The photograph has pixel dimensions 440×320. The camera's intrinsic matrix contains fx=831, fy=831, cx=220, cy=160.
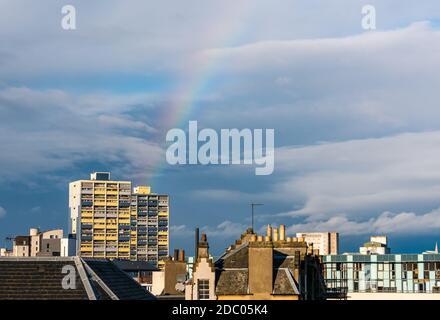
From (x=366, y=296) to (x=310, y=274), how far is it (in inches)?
1612

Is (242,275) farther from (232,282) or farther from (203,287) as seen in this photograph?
(203,287)

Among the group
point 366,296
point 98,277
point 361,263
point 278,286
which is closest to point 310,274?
point 278,286

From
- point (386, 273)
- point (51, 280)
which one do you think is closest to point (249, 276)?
point (51, 280)

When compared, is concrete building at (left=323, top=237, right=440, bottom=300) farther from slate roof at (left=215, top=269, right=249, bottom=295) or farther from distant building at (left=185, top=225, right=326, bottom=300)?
slate roof at (left=215, top=269, right=249, bottom=295)

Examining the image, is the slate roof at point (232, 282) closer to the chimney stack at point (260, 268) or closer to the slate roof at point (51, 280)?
the chimney stack at point (260, 268)

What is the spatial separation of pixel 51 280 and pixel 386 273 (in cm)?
9317

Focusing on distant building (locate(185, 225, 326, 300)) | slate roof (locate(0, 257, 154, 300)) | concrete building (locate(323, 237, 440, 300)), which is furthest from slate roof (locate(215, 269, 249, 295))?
concrete building (locate(323, 237, 440, 300))

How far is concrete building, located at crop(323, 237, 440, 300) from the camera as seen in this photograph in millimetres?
125000

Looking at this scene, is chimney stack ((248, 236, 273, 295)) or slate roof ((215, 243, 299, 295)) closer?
chimney stack ((248, 236, 273, 295))

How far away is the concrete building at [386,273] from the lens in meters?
125

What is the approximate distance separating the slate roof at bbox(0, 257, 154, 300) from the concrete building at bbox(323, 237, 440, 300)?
8328 cm

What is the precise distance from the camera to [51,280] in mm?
43688

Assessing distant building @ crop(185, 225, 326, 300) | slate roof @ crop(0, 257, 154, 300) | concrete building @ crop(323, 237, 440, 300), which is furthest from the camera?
concrete building @ crop(323, 237, 440, 300)
